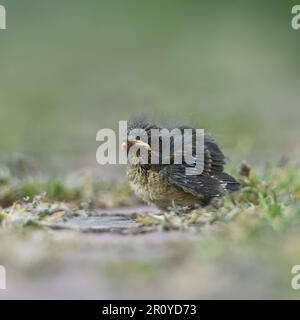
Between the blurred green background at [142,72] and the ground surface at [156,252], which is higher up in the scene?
the blurred green background at [142,72]

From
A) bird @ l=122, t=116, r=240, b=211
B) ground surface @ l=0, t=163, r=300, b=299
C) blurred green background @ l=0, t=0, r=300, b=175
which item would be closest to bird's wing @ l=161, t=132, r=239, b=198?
bird @ l=122, t=116, r=240, b=211

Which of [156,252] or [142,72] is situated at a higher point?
[142,72]

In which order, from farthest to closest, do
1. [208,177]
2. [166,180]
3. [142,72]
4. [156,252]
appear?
[142,72] < [208,177] < [166,180] < [156,252]

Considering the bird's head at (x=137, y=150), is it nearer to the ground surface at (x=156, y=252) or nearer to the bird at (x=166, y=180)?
the bird at (x=166, y=180)

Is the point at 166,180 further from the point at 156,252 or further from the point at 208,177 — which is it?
the point at 156,252

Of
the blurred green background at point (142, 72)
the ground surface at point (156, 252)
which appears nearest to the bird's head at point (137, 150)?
the ground surface at point (156, 252)

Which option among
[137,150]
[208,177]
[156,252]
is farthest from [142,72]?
[156,252]
